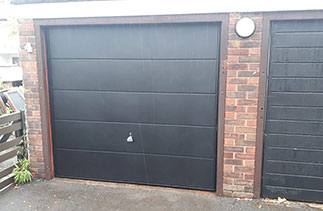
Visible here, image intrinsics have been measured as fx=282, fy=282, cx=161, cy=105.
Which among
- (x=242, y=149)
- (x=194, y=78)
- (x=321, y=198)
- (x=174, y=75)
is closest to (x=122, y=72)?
(x=174, y=75)

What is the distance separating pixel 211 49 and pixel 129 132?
1.67 m

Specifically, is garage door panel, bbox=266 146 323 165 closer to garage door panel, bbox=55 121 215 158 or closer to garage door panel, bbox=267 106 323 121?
garage door panel, bbox=267 106 323 121

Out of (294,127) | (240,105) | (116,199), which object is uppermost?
(240,105)

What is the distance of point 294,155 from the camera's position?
367 centimetres

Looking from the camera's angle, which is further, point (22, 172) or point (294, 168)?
point (22, 172)

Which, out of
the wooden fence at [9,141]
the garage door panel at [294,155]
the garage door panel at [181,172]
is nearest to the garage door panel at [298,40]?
the garage door panel at [294,155]

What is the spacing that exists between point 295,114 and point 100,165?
2875mm

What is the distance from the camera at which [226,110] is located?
3.72m

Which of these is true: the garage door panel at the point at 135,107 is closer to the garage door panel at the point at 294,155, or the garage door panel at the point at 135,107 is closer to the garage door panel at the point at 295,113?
the garage door panel at the point at 295,113

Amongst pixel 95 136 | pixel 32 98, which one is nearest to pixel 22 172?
pixel 32 98

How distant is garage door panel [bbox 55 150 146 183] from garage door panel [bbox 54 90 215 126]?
57cm

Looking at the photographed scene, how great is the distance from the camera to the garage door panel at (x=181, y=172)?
4.02 m

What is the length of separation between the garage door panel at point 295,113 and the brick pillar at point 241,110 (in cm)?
25

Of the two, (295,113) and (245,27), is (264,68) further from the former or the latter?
(295,113)
